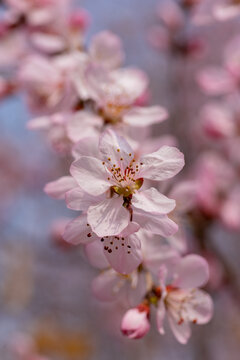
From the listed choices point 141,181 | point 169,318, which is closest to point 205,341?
point 169,318

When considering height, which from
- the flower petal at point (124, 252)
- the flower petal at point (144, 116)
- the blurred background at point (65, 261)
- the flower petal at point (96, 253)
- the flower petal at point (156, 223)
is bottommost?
the blurred background at point (65, 261)

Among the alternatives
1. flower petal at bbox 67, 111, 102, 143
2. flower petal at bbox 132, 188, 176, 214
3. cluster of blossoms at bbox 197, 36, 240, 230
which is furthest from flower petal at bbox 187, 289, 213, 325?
cluster of blossoms at bbox 197, 36, 240, 230

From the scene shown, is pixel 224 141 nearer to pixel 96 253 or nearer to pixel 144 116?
pixel 144 116

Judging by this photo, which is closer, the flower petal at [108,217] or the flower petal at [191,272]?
the flower petal at [108,217]

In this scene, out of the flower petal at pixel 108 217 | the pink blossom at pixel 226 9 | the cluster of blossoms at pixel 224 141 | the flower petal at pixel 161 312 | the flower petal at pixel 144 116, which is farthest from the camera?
the cluster of blossoms at pixel 224 141

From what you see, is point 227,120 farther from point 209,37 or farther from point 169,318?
point 209,37

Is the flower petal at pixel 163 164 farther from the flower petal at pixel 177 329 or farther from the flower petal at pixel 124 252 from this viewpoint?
the flower petal at pixel 177 329

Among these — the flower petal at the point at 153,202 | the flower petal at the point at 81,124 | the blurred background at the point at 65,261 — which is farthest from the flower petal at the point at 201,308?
the blurred background at the point at 65,261
